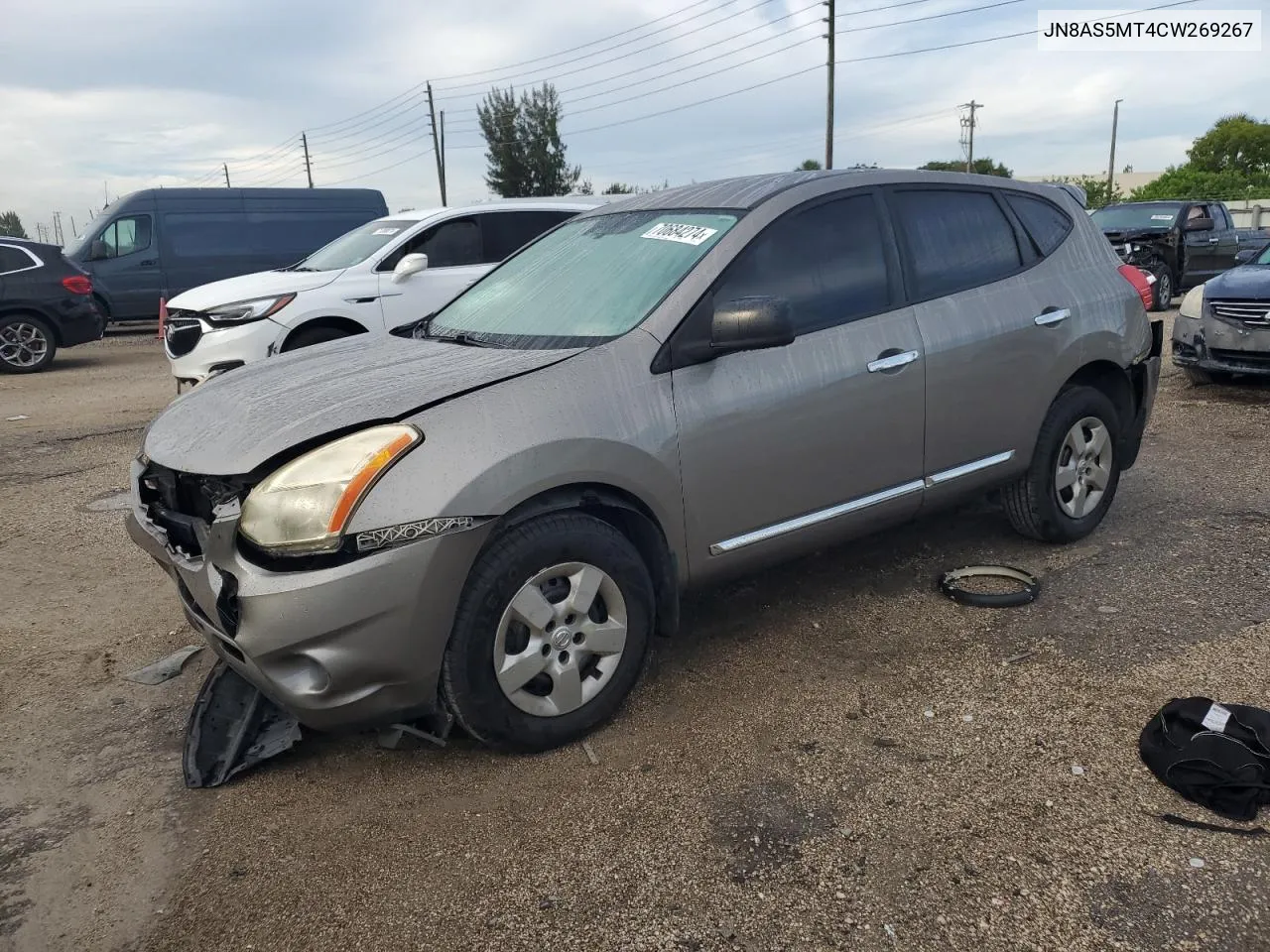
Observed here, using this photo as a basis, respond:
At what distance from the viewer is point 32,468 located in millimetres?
7195

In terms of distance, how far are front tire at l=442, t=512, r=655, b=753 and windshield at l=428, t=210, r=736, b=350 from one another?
735 mm

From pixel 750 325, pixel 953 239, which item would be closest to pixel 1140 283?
pixel 953 239

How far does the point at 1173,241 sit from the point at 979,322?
45.2ft

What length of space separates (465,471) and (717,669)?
1356 millimetres

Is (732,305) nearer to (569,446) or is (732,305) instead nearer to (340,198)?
(569,446)

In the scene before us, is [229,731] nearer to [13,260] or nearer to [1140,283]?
[1140,283]

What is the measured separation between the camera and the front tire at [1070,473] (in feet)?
14.4

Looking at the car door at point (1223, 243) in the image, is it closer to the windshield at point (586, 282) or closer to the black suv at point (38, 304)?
the windshield at point (586, 282)

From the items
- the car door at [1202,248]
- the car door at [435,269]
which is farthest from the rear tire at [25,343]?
the car door at [1202,248]

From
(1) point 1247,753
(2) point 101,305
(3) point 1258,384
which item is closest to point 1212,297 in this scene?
(3) point 1258,384

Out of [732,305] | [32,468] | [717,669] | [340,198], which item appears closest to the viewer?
[732,305]

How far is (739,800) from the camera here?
9.05 feet

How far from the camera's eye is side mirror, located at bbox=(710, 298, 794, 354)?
314 centimetres

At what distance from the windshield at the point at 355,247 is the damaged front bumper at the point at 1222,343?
705 cm
